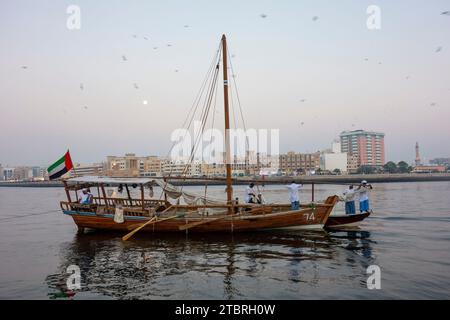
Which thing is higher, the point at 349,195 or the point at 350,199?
the point at 349,195

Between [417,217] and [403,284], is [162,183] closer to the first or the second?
[403,284]

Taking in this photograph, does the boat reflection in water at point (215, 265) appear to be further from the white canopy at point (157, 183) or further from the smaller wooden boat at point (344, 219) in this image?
the white canopy at point (157, 183)

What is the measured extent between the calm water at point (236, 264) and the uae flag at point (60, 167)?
351 centimetres

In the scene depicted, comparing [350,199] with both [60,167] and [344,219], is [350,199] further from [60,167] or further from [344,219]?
[60,167]

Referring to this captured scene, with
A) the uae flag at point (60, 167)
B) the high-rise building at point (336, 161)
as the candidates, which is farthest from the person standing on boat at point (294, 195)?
the high-rise building at point (336, 161)

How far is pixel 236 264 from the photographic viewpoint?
13.7m

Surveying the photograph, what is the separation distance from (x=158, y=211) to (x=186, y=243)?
4.04 meters

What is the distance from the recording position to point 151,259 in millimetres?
14828

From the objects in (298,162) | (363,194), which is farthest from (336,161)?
(363,194)

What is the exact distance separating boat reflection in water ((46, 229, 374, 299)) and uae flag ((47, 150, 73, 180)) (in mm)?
3606

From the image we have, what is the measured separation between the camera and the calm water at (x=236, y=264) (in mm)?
10766

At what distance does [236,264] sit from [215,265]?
75 cm

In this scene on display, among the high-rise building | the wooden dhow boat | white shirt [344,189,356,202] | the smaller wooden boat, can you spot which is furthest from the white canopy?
the high-rise building
